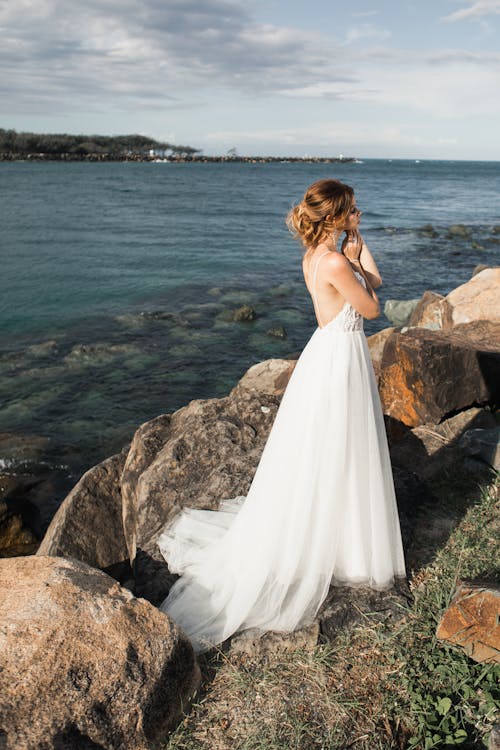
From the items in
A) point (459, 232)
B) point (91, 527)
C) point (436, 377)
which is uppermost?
point (459, 232)

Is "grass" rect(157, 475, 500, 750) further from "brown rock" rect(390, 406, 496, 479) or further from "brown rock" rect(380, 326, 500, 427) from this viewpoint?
"brown rock" rect(380, 326, 500, 427)

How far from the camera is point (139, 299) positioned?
19.3m

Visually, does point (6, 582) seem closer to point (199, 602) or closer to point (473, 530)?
point (199, 602)

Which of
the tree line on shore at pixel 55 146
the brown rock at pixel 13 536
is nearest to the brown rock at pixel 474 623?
the brown rock at pixel 13 536

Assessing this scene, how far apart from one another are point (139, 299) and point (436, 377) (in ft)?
46.7

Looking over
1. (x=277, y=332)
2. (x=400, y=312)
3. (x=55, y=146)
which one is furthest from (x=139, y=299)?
(x=55, y=146)

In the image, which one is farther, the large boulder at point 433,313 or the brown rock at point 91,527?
the large boulder at point 433,313

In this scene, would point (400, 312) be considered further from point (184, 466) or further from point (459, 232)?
point (459, 232)

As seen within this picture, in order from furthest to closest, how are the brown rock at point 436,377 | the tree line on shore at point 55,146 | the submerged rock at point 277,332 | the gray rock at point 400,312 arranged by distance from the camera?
the tree line on shore at point 55,146
the gray rock at point 400,312
the submerged rock at point 277,332
the brown rock at point 436,377

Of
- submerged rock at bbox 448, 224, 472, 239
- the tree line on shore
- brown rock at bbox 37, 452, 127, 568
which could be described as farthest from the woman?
the tree line on shore

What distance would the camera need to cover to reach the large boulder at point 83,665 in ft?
9.57

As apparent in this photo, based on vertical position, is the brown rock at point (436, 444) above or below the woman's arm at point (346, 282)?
below

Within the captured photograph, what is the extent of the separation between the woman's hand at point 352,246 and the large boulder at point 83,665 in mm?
2851

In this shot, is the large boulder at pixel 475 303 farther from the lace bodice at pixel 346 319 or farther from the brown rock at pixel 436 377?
the lace bodice at pixel 346 319
